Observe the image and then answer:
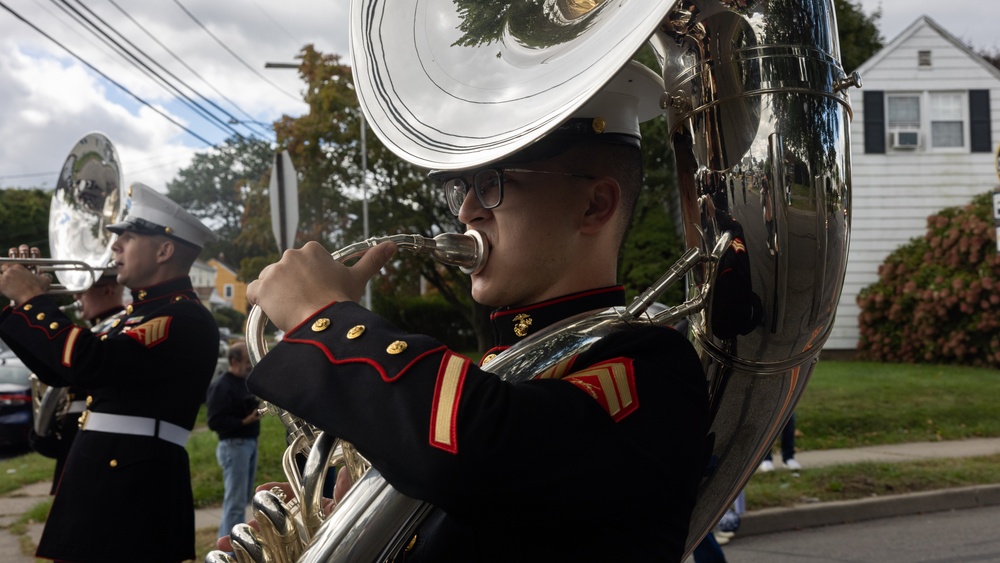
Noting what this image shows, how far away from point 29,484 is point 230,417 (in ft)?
13.1

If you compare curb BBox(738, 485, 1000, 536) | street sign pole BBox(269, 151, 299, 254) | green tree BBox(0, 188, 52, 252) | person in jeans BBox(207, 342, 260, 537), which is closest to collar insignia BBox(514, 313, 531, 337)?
street sign pole BBox(269, 151, 299, 254)

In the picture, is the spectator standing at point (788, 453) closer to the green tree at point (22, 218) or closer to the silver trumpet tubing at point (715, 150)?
the silver trumpet tubing at point (715, 150)

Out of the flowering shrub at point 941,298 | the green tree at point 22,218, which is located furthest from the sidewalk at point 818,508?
the green tree at point 22,218

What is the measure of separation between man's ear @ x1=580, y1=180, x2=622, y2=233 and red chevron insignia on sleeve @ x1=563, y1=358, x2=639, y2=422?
0.31 m

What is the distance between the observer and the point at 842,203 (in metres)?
1.53

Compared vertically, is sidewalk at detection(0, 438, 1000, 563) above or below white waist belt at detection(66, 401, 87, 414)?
below

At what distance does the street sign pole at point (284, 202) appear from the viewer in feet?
17.2

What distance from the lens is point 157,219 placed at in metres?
4.06

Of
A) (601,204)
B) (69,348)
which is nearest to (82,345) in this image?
(69,348)

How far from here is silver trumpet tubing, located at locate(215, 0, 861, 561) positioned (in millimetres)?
1408

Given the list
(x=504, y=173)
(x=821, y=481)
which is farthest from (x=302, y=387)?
(x=821, y=481)

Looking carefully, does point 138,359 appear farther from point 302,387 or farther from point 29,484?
point 29,484

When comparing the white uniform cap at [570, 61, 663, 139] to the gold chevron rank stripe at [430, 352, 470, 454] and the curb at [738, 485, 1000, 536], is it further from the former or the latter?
the curb at [738, 485, 1000, 536]

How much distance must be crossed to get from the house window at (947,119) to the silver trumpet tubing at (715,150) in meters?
18.4
